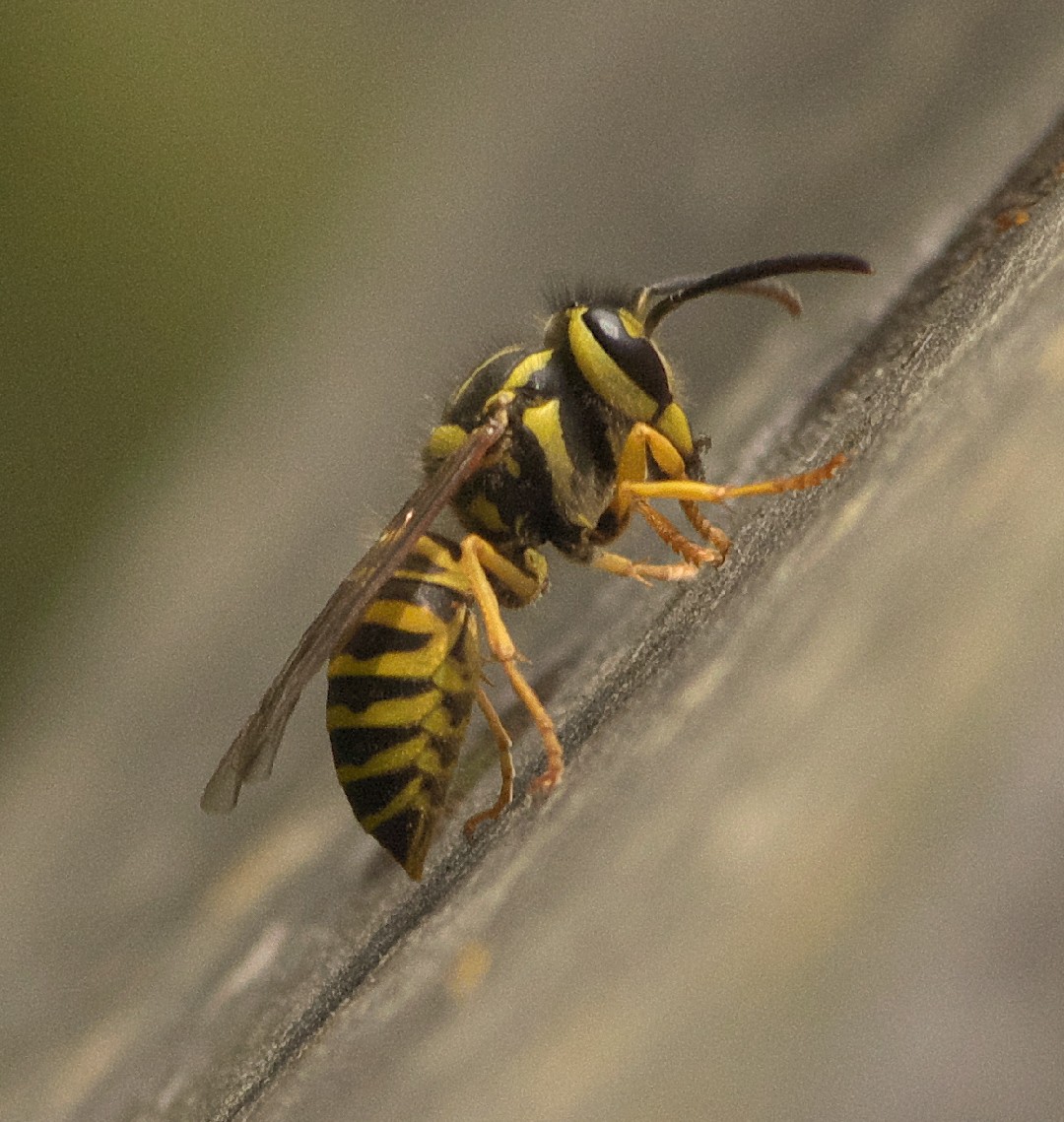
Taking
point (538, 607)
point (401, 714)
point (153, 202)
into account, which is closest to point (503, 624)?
point (401, 714)

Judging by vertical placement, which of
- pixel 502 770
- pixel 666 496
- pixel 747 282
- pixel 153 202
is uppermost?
pixel 747 282

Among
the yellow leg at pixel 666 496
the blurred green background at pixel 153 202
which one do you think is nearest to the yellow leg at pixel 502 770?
the yellow leg at pixel 666 496

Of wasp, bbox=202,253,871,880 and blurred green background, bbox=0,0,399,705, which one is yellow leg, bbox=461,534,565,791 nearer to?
wasp, bbox=202,253,871,880

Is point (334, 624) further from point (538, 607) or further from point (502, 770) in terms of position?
point (538, 607)

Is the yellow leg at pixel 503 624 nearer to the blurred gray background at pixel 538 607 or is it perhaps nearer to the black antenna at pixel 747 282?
the blurred gray background at pixel 538 607

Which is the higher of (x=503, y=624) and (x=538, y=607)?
(x=503, y=624)

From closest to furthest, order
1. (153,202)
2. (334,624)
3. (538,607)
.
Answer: (334,624) → (538,607) → (153,202)

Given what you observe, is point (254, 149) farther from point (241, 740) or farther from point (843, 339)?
point (241, 740)
